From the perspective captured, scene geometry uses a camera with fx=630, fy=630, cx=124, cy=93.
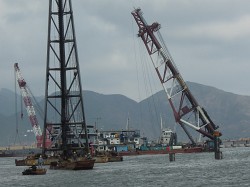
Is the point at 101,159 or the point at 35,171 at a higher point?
the point at 101,159

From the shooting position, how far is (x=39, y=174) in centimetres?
7888

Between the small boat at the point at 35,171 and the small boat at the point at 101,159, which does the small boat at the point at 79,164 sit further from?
the small boat at the point at 101,159

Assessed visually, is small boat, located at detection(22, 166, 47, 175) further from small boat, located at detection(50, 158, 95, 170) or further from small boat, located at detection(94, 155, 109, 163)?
small boat, located at detection(94, 155, 109, 163)

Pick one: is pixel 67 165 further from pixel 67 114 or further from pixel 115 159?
pixel 115 159

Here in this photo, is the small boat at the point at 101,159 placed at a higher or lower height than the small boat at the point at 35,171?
higher

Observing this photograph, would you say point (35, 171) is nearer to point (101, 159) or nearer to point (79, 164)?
point (79, 164)

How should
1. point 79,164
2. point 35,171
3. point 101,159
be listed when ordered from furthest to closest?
1. point 101,159
2. point 79,164
3. point 35,171

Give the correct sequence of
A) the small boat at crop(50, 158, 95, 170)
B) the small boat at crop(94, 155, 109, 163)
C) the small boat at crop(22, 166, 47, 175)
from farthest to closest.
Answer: the small boat at crop(94, 155, 109, 163), the small boat at crop(50, 158, 95, 170), the small boat at crop(22, 166, 47, 175)

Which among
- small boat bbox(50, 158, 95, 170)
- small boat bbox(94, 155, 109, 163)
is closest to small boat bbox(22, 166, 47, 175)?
small boat bbox(50, 158, 95, 170)

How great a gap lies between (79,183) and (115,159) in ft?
183

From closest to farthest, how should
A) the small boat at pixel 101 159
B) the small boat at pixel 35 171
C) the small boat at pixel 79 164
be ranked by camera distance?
the small boat at pixel 35 171 < the small boat at pixel 79 164 < the small boat at pixel 101 159

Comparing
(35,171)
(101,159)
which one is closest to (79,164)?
(35,171)

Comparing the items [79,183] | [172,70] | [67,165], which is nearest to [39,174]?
[67,165]

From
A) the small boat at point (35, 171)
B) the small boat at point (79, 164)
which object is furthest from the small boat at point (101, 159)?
the small boat at point (35, 171)
